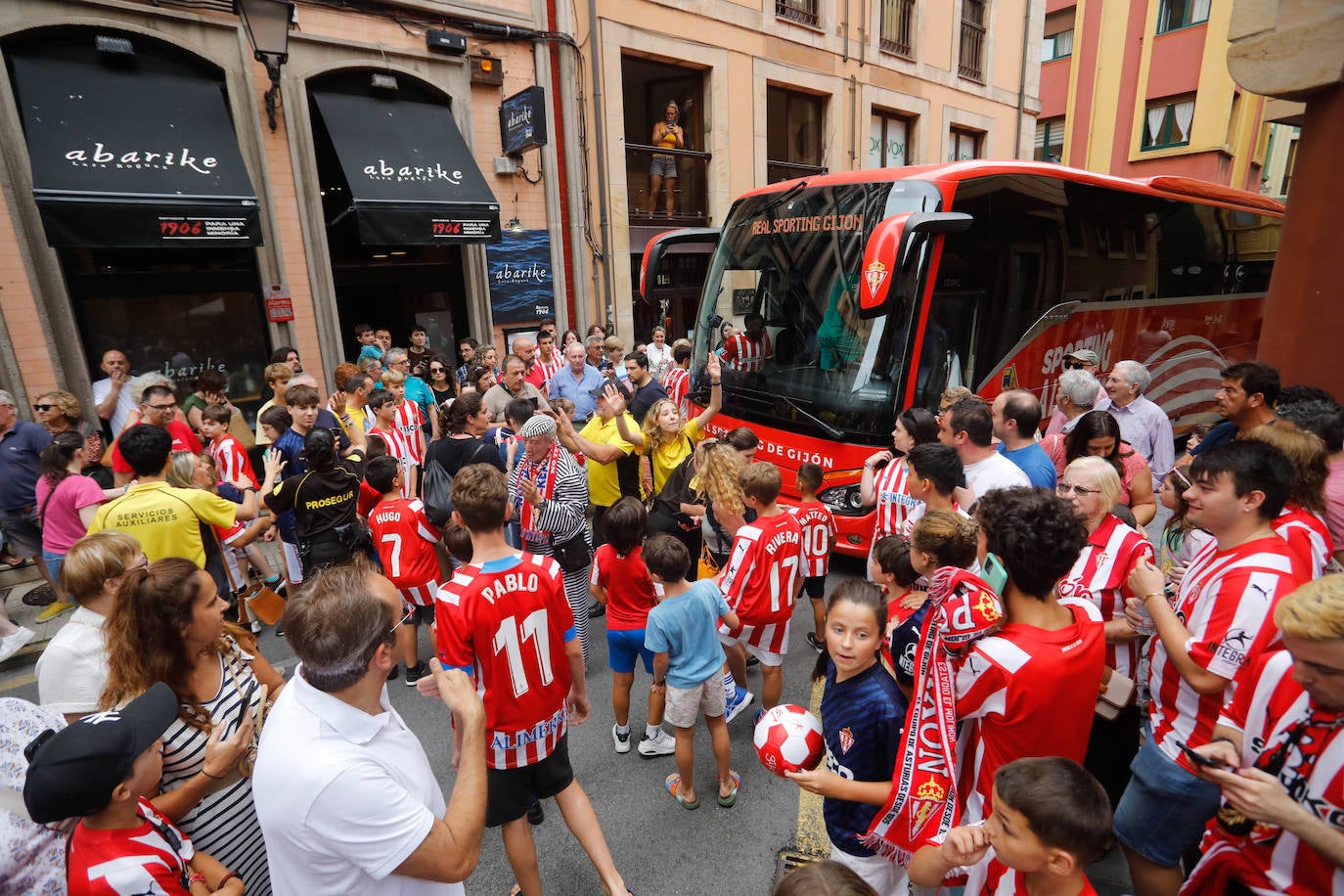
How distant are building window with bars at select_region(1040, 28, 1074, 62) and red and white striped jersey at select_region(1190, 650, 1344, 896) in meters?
29.5

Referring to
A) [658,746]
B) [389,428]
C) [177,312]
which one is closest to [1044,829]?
[658,746]

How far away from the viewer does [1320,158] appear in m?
5.99

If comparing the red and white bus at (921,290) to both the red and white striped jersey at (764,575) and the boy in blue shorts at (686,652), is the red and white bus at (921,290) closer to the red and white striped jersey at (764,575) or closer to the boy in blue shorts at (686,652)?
the red and white striped jersey at (764,575)

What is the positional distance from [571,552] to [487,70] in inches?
369

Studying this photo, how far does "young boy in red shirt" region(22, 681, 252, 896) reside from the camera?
1584 mm

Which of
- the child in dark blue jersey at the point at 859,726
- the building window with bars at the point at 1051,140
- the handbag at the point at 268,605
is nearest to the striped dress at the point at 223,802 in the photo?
the child in dark blue jersey at the point at 859,726

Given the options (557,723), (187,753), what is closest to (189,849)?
(187,753)

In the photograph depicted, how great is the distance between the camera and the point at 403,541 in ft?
14.4

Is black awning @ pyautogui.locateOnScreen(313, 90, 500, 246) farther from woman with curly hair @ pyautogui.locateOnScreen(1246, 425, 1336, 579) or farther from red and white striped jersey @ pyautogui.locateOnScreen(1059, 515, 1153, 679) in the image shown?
woman with curly hair @ pyautogui.locateOnScreen(1246, 425, 1336, 579)

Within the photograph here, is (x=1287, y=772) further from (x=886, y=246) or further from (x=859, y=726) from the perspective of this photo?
(x=886, y=246)

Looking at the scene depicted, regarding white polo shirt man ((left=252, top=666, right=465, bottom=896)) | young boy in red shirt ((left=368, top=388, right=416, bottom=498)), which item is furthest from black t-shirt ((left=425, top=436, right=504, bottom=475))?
white polo shirt man ((left=252, top=666, right=465, bottom=896))

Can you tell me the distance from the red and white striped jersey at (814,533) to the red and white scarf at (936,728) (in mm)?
1879

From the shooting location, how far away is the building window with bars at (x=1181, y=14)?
20.0 m

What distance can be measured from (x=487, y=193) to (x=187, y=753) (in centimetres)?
949
